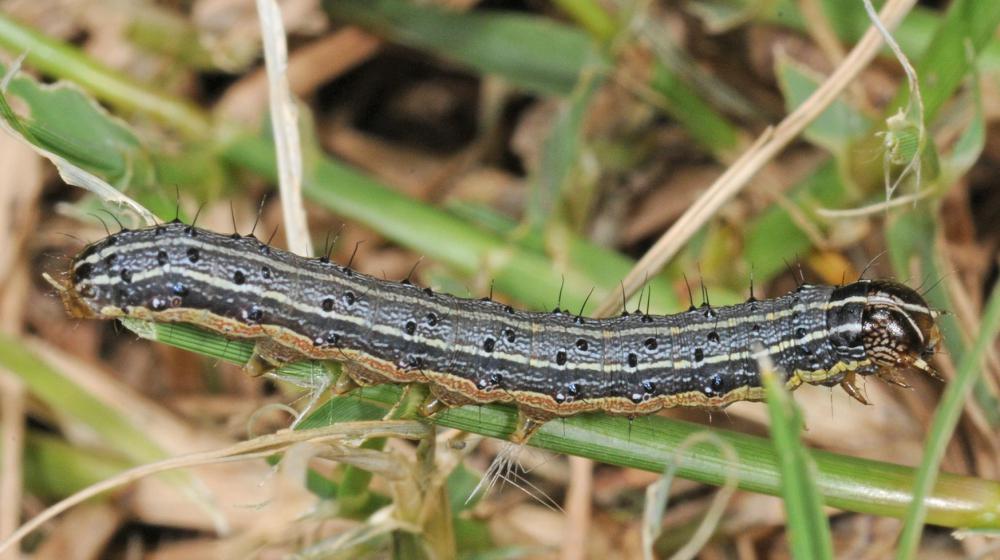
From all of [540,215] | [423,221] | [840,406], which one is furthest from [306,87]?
[840,406]

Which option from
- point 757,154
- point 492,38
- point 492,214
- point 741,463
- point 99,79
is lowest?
point 741,463

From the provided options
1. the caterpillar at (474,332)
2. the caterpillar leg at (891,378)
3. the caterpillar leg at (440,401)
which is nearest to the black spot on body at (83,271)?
the caterpillar at (474,332)

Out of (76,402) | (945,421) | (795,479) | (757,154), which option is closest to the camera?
(795,479)

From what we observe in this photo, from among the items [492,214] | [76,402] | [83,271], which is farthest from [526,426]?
[76,402]

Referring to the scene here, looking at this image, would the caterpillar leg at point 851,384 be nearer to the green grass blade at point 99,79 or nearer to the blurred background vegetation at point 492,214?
the blurred background vegetation at point 492,214

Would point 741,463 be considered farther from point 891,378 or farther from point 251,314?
point 251,314

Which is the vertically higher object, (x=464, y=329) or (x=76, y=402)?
(x=76, y=402)

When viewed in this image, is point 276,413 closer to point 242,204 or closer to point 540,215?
A: point 242,204
